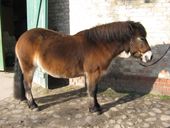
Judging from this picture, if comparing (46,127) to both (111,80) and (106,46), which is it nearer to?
(106,46)

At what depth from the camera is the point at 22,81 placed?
22.8 ft

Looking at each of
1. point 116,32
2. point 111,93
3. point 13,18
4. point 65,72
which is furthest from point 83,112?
point 13,18

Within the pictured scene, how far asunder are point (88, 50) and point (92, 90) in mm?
740

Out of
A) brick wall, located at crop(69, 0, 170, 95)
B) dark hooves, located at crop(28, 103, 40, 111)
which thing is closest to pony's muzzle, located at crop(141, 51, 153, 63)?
Result: brick wall, located at crop(69, 0, 170, 95)

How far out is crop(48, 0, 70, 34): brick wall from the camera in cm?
793

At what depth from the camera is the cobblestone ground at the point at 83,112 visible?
597cm

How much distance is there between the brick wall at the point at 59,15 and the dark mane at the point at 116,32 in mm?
1836

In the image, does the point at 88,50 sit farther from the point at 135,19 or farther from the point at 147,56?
the point at 135,19

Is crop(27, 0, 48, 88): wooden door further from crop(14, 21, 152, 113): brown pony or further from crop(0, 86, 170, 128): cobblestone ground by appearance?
crop(14, 21, 152, 113): brown pony

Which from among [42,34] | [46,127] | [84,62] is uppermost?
[42,34]

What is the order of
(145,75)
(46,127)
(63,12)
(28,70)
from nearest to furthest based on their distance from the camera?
(46,127) < (28,70) < (145,75) < (63,12)

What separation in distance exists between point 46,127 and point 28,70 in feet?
4.00

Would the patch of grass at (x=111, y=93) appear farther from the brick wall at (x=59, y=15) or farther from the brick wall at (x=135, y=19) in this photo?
the brick wall at (x=59, y=15)

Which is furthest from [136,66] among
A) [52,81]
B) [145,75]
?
[52,81]
